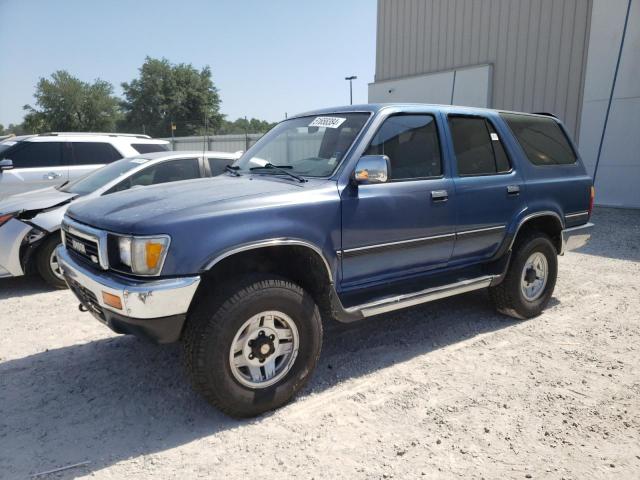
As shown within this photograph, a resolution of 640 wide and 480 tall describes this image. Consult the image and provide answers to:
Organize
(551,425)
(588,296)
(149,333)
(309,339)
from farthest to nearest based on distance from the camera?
(588,296) → (309,339) → (551,425) → (149,333)

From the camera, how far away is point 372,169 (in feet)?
10.6

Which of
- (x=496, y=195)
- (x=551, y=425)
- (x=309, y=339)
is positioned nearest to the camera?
(x=551, y=425)

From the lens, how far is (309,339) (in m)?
3.18

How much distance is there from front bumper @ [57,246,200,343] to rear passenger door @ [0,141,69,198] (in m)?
6.58

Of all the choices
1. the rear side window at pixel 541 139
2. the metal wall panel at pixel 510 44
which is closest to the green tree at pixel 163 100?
the metal wall panel at pixel 510 44

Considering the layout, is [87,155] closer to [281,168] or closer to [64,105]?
[281,168]

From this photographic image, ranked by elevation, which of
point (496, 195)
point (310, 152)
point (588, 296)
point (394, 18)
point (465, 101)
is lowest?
point (588, 296)

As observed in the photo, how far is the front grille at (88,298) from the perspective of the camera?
296 cm

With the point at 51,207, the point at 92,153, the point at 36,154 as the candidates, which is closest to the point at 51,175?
the point at 36,154

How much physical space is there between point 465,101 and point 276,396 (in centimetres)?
1457

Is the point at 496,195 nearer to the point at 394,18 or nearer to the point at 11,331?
the point at 11,331

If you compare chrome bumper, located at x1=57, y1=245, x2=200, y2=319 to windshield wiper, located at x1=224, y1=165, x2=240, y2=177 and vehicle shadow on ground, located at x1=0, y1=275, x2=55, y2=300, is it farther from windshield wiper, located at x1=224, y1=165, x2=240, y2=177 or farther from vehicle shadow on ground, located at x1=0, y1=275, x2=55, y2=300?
vehicle shadow on ground, located at x1=0, y1=275, x2=55, y2=300

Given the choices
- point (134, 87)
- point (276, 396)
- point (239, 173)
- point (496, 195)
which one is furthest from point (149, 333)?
point (134, 87)

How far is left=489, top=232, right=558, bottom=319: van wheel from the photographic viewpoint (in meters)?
4.57
